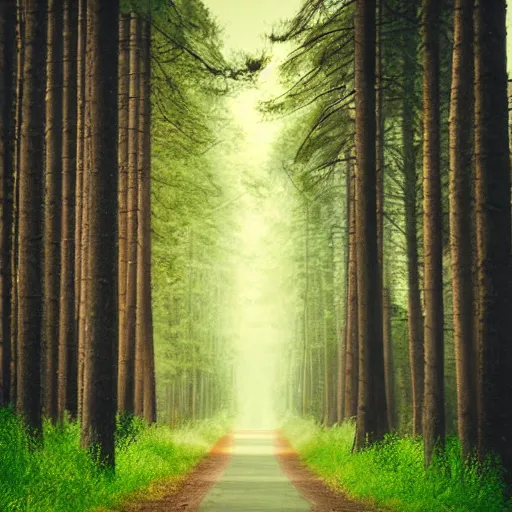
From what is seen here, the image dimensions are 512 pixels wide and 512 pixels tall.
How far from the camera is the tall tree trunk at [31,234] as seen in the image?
13.0m

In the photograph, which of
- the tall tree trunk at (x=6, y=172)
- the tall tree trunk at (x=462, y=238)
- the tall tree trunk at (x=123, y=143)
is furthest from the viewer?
the tall tree trunk at (x=123, y=143)

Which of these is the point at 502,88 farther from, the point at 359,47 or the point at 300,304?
the point at 300,304

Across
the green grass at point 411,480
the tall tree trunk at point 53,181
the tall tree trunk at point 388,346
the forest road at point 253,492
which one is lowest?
the forest road at point 253,492

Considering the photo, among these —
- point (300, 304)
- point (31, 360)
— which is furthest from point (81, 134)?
point (300, 304)

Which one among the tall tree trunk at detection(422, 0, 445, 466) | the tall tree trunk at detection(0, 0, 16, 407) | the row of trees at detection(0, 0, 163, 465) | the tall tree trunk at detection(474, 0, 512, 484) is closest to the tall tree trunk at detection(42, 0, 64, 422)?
the row of trees at detection(0, 0, 163, 465)

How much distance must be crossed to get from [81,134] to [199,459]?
9513 millimetres

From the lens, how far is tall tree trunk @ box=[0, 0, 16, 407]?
14.6m

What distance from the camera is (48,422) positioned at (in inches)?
620

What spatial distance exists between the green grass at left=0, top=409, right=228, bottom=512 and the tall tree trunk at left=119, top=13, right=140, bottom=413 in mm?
1863

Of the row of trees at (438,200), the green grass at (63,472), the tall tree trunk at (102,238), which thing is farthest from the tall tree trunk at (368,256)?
the tall tree trunk at (102,238)

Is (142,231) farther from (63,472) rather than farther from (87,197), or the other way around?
(63,472)

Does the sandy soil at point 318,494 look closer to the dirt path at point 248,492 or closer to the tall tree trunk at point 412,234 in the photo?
the dirt path at point 248,492

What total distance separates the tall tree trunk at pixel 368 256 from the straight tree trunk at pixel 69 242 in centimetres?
562

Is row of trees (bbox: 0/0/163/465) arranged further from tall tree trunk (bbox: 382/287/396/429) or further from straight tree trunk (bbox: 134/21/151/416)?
tall tree trunk (bbox: 382/287/396/429)
